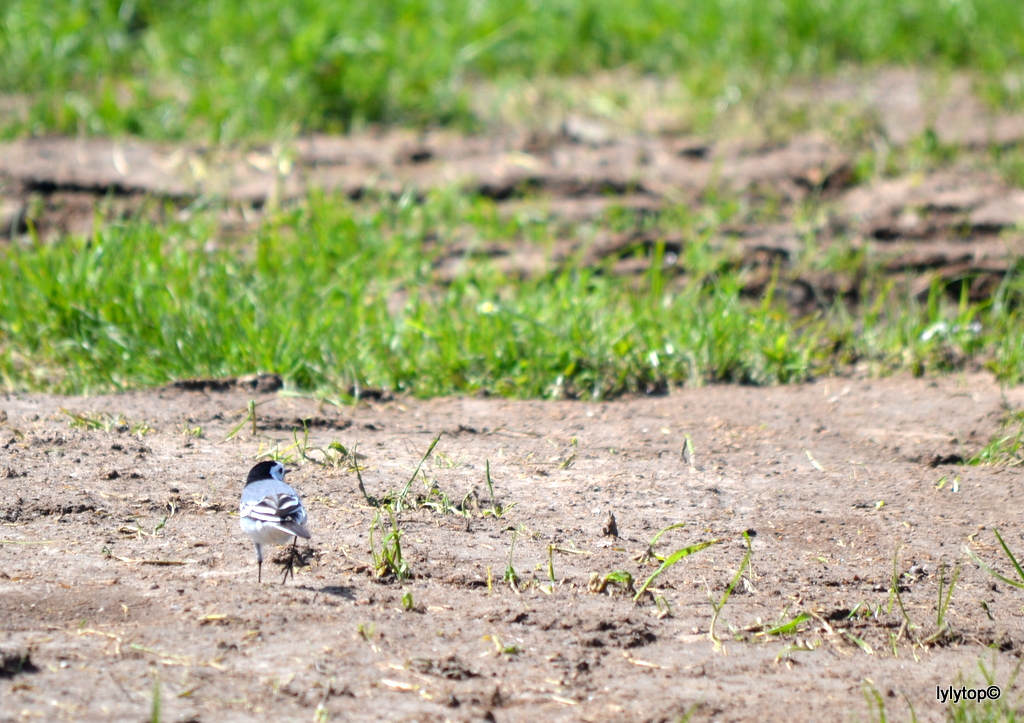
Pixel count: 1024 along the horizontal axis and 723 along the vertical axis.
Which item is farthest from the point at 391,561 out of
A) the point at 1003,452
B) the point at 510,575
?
the point at 1003,452

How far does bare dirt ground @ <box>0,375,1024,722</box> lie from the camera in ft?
6.29

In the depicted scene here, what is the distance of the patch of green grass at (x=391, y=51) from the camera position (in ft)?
18.5

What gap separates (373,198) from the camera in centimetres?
521

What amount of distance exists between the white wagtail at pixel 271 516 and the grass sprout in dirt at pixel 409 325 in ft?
4.15

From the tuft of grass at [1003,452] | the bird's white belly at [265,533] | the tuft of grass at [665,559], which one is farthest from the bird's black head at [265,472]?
the tuft of grass at [1003,452]

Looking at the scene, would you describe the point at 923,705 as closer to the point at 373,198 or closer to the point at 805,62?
the point at 373,198

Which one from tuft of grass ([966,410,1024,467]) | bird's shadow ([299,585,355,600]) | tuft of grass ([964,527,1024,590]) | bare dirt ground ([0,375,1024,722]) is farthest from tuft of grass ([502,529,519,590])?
tuft of grass ([966,410,1024,467])

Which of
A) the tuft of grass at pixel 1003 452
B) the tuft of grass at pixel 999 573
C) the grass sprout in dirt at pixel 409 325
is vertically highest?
the grass sprout in dirt at pixel 409 325

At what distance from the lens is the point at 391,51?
19.5 ft

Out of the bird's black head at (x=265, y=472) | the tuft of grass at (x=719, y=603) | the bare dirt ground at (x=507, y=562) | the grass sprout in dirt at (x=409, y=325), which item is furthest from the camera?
the grass sprout in dirt at (x=409, y=325)

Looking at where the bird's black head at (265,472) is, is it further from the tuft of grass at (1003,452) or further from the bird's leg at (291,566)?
the tuft of grass at (1003,452)

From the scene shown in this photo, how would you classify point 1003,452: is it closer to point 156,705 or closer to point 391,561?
point 391,561

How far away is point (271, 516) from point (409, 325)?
5.74 feet

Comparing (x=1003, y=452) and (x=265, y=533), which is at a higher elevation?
(x=1003, y=452)
